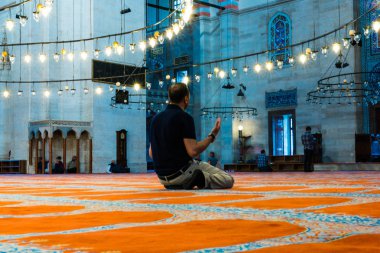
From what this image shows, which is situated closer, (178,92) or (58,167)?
(178,92)

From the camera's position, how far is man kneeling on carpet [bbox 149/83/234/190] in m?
3.77

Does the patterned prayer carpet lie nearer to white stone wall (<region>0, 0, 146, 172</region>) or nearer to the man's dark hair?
the man's dark hair

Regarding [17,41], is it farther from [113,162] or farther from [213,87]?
[213,87]

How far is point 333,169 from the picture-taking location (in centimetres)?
1296

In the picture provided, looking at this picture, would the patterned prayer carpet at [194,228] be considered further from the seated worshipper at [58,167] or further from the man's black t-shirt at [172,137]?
the seated worshipper at [58,167]

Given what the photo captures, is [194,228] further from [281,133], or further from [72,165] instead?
[281,133]

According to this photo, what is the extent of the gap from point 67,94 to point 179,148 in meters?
12.1

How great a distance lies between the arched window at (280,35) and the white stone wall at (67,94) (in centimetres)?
468

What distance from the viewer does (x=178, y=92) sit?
3869mm

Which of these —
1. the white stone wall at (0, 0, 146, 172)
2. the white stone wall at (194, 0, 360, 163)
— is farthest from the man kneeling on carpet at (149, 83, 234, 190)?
the white stone wall at (194, 0, 360, 163)

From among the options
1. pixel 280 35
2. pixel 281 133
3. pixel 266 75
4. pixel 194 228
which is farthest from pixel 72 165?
pixel 194 228

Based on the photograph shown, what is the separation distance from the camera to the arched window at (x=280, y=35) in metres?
16.7

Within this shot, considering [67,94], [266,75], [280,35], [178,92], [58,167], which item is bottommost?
[58,167]

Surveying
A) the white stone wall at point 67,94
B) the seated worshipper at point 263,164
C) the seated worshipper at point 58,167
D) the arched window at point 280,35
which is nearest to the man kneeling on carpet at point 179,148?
the seated worshipper at point 263,164
